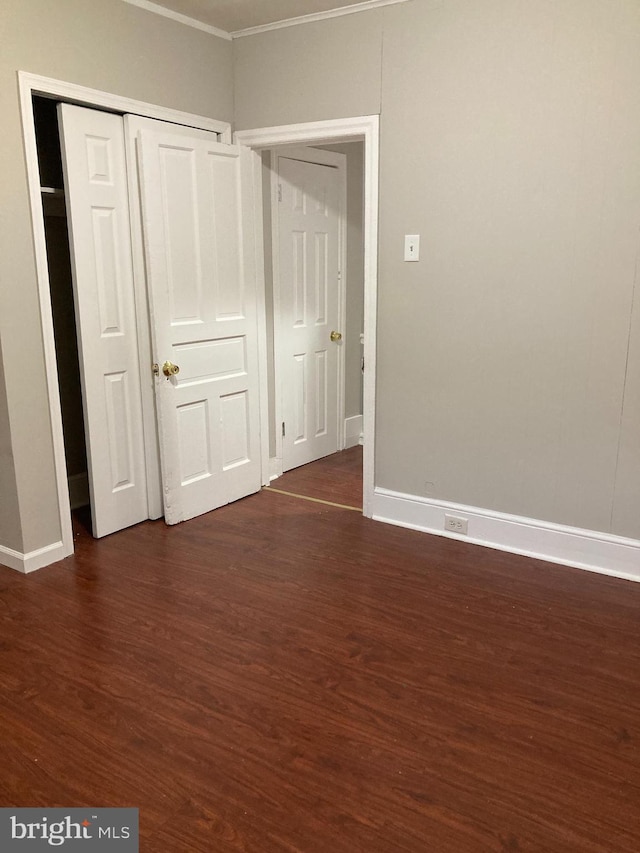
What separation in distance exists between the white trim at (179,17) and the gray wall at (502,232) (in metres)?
0.24

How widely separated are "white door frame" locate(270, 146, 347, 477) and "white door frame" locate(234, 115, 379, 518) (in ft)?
0.54

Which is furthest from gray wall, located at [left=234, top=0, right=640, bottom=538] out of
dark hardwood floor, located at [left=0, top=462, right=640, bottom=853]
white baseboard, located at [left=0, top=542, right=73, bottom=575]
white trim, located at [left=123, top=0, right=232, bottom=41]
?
white baseboard, located at [left=0, top=542, right=73, bottom=575]

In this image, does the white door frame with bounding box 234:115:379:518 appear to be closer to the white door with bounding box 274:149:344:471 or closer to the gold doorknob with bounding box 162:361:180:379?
the white door with bounding box 274:149:344:471

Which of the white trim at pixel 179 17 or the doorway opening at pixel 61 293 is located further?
the doorway opening at pixel 61 293

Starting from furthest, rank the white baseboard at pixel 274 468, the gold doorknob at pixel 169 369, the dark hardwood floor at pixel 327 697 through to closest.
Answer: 1. the white baseboard at pixel 274 468
2. the gold doorknob at pixel 169 369
3. the dark hardwood floor at pixel 327 697

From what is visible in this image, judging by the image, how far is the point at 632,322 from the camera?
113 inches

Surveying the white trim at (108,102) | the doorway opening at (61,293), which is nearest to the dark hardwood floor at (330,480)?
the doorway opening at (61,293)

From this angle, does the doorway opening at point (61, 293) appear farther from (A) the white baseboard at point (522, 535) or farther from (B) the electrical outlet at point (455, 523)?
(B) the electrical outlet at point (455, 523)

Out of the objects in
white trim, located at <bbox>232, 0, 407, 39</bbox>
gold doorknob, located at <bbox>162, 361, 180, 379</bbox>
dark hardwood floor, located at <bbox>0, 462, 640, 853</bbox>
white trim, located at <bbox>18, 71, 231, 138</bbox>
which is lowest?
dark hardwood floor, located at <bbox>0, 462, 640, 853</bbox>

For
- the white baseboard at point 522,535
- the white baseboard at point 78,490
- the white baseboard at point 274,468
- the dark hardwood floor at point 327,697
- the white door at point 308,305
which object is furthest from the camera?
the white baseboard at point 274,468

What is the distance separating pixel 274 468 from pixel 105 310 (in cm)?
161

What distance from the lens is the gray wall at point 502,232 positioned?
2.83 meters

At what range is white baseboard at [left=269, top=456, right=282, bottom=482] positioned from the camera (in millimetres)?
4430

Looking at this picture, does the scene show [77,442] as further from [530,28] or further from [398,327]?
[530,28]
